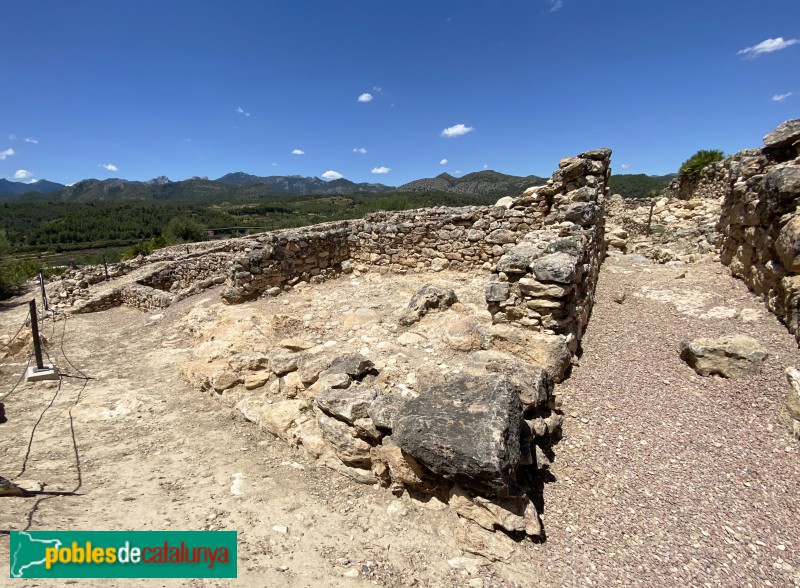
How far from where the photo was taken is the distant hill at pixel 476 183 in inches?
3354

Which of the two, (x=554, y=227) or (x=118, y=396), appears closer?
(x=118, y=396)

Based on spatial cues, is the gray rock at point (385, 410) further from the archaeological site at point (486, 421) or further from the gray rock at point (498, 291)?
the gray rock at point (498, 291)

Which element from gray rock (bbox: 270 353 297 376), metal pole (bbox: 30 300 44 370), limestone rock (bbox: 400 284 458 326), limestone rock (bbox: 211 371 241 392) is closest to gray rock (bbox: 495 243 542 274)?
limestone rock (bbox: 400 284 458 326)

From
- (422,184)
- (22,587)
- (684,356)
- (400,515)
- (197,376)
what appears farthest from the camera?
(422,184)

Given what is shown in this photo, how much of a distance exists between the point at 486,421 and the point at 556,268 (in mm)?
2613

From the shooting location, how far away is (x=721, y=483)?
11.8 feet

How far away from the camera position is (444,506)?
142 inches

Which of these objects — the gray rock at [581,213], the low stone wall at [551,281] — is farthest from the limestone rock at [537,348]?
the gray rock at [581,213]

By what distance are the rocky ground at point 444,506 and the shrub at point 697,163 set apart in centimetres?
1251

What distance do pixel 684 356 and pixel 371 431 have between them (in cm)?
424

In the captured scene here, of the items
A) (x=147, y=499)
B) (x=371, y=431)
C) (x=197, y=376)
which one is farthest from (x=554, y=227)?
(x=147, y=499)

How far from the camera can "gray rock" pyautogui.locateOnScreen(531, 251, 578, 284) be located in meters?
5.12

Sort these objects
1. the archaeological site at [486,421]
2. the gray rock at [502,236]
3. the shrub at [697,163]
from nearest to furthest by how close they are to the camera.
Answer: the archaeological site at [486,421], the gray rock at [502,236], the shrub at [697,163]

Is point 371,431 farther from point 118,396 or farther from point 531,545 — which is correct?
point 118,396
